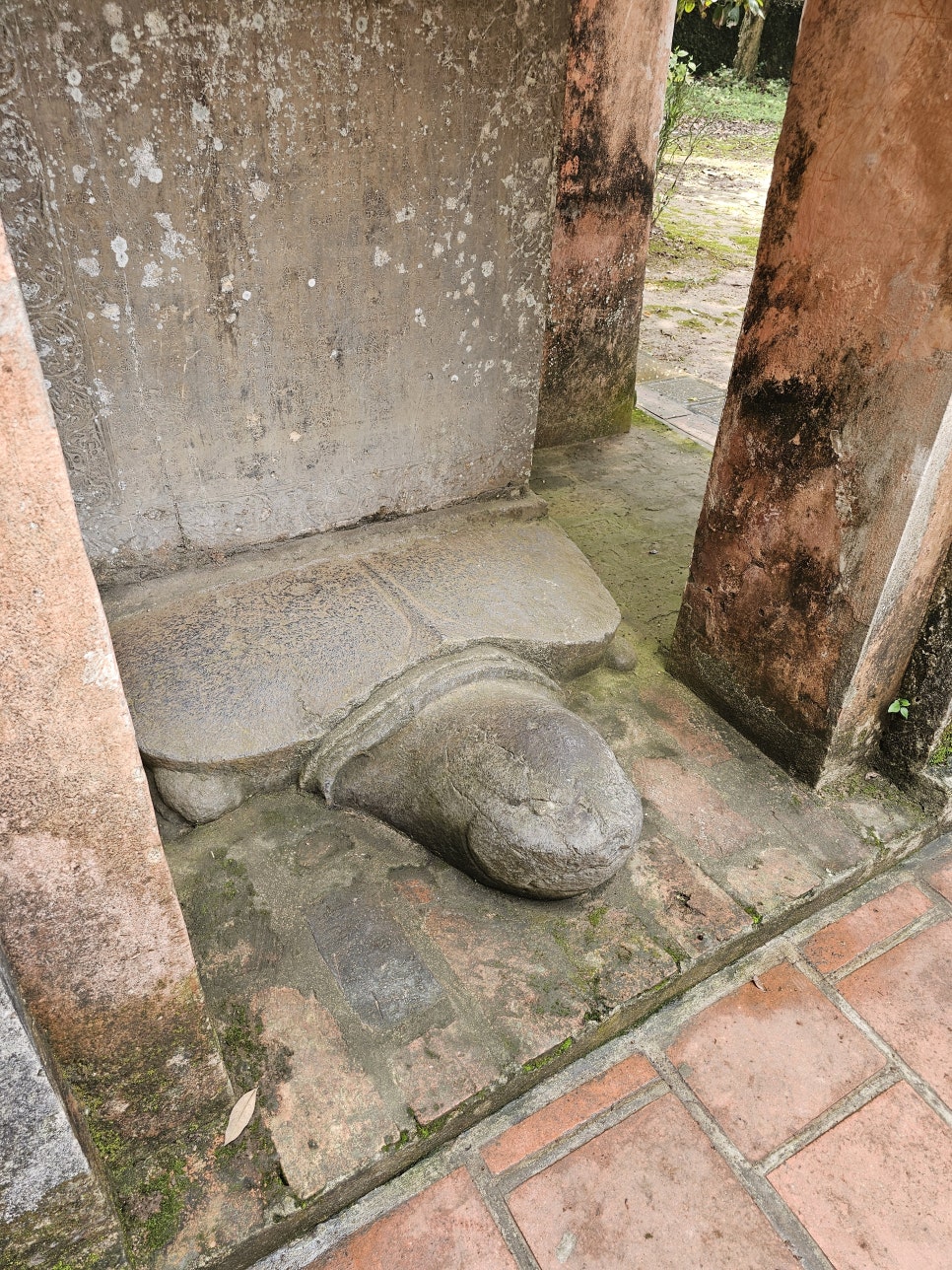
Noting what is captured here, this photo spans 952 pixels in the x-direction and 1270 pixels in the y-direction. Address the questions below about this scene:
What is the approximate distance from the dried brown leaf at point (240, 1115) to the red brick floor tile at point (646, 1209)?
0.53 m

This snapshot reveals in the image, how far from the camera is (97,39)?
1.76 m

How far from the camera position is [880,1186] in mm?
1632

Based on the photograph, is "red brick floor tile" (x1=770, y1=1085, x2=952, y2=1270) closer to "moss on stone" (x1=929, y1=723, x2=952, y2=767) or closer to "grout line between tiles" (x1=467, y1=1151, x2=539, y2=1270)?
"grout line between tiles" (x1=467, y1=1151, x2=539, y2=1270)

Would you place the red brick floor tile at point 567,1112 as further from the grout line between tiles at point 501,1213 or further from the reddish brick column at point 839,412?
the reddish brick column at point 839,412

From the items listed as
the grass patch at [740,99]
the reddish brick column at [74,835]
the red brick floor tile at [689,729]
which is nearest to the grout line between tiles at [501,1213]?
the reddish brick column at [74,835]

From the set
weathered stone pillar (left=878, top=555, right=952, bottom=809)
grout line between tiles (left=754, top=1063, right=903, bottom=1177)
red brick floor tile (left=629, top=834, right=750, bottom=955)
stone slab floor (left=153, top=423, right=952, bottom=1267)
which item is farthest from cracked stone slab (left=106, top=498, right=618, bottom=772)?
grout line between tiles (left=754, top=1063, right=903, bottom=1177)

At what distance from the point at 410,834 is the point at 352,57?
6.40 feet

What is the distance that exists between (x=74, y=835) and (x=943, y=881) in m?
2.19

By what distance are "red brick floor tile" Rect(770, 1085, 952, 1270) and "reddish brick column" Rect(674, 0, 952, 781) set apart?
883 mm

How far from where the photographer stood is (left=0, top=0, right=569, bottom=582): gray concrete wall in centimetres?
184

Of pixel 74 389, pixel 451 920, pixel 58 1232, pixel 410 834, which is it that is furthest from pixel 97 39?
pixel 58 1232

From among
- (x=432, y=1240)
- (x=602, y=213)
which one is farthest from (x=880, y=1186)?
(x=602, y=213)

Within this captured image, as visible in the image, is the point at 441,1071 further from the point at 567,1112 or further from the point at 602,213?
the point at 602,213

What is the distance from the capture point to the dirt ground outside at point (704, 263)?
214 inches
